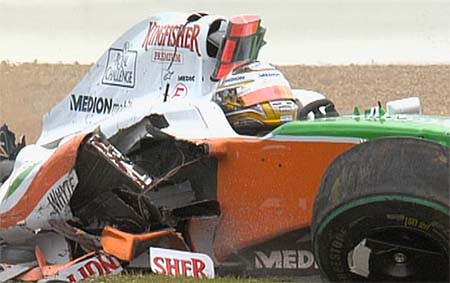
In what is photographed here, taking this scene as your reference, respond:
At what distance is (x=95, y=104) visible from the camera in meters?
7.04

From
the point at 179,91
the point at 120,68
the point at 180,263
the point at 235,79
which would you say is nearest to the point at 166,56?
the point at 179,91

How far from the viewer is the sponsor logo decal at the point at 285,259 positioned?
18.0ft

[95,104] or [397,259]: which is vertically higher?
[95,104]

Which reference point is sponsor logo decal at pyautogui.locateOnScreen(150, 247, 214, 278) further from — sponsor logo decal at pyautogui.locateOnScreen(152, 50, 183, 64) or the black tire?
sponsor logo decal at pyautogui.locateOnScreen(152, 50, 183, 64)

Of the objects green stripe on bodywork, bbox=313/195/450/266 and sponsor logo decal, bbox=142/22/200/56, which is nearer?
green stripe on bodywork, bbox=313/195/450/266

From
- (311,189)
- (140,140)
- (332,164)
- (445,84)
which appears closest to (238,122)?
(140,140)

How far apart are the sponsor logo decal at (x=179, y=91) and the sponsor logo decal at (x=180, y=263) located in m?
1.39

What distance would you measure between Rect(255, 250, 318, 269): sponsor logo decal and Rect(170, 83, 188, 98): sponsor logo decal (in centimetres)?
144

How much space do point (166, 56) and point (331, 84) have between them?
20.1ft

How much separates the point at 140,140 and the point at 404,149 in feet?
6.38

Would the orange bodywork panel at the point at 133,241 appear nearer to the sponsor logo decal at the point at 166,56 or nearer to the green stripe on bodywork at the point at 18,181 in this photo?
the green stripe on bodywork at the point at 18,181

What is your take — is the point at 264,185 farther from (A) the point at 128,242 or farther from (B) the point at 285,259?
(A) the point at 128,242

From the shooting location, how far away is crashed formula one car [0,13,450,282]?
460 cm

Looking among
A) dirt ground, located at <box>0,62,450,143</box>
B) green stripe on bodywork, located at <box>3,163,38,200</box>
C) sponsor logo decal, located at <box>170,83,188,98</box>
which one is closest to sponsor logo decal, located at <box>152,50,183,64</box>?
sponsor logo decal, located at <box>170,83,188,98</box>
